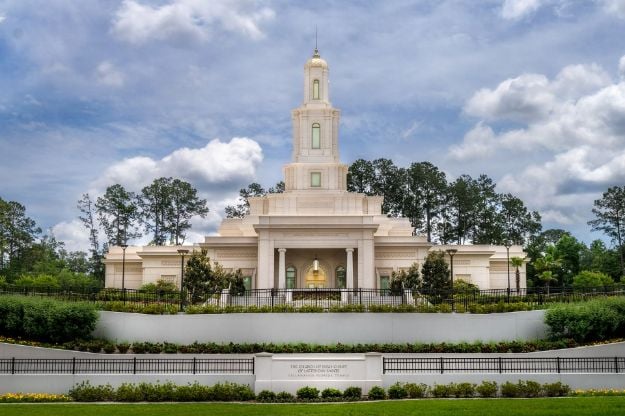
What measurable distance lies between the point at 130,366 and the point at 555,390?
16390 mm

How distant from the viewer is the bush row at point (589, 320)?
34.4 metres

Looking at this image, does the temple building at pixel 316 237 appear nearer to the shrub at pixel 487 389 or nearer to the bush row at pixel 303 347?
the bush row at pixel 303 347

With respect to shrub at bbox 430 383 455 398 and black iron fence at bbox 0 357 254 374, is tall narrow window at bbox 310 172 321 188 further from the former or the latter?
shrub at bbox 430 383 455 398

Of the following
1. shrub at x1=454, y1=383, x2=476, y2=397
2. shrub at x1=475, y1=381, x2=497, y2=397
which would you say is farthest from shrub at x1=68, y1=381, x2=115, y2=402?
shrub at x1=475, y1=381, x2=497, y2=397

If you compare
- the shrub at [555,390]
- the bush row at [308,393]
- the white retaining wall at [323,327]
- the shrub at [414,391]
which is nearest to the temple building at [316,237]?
the white retaining wall at [323,327]

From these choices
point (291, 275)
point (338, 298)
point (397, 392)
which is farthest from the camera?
point (291, 275)

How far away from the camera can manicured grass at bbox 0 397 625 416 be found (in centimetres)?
2300

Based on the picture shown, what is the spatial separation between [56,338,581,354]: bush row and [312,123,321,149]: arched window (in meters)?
24.8

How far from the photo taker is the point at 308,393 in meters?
27.0

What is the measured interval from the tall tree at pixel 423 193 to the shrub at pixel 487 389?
5340 cm

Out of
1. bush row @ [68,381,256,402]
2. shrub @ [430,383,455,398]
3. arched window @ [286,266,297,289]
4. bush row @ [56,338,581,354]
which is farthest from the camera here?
arched window @ [286,266,297,289]

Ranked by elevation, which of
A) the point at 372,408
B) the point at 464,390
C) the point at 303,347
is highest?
the point at 303,347

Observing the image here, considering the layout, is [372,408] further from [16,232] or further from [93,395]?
[16,232]

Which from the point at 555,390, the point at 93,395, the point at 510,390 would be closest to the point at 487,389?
the point at 510,390
